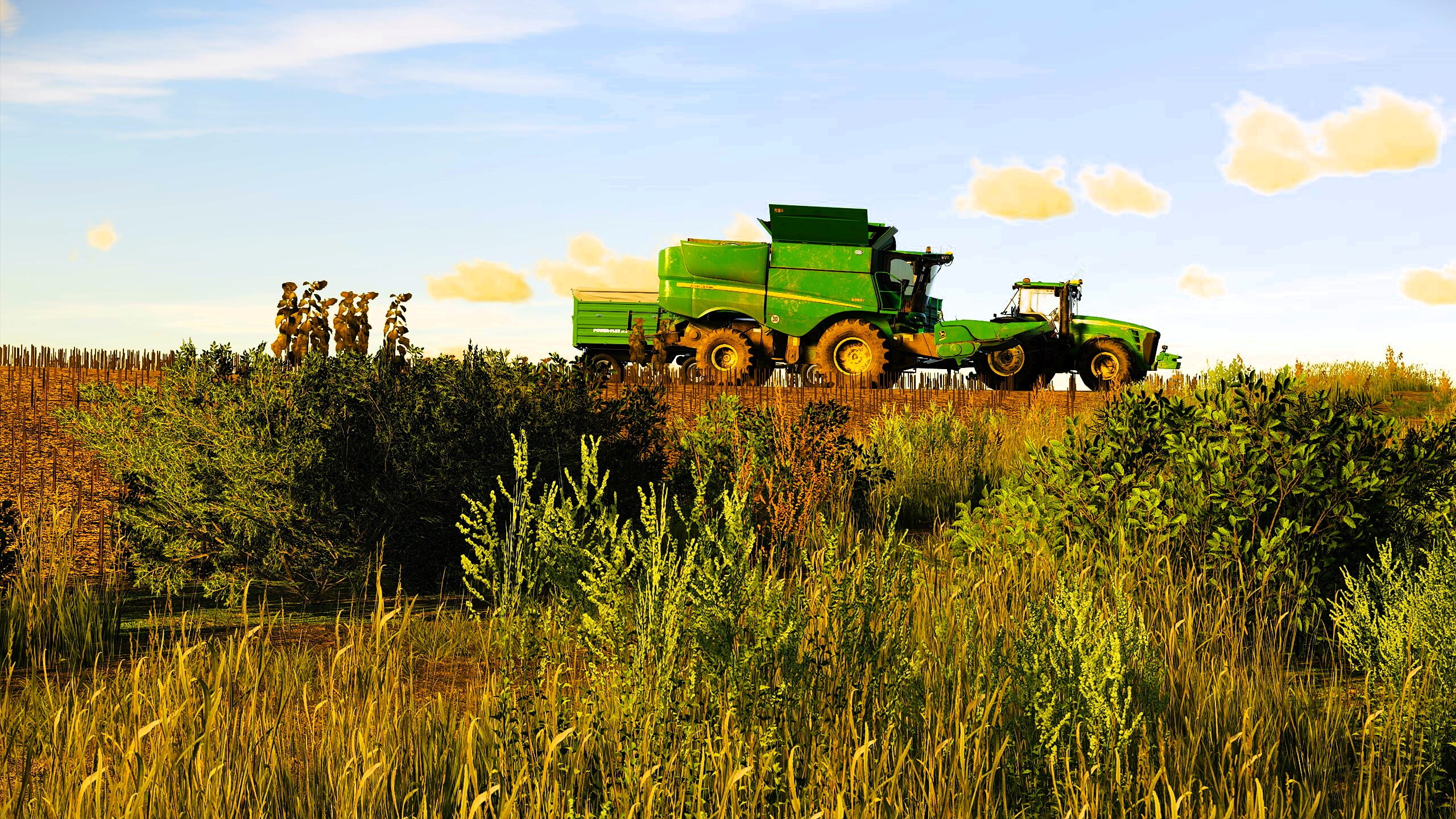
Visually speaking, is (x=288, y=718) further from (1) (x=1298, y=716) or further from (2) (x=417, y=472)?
(1) (x=1298, y=716)

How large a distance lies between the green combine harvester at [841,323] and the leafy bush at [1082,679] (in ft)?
47.0

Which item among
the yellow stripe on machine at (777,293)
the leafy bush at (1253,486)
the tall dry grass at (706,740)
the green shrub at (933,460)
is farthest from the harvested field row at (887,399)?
the tall dry grass at (706,740)

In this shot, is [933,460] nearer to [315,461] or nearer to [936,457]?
[936,457]

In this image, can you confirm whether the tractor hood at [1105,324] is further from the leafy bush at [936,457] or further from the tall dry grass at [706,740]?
the tall dry grass at [706,740]

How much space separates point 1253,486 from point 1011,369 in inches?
512

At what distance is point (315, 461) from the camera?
729cm

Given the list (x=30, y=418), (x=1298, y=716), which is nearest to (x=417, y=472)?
(x=1298, y=716)

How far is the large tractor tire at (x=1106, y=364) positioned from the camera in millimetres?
19203

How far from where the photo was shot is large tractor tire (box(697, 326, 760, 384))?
19.4 meters

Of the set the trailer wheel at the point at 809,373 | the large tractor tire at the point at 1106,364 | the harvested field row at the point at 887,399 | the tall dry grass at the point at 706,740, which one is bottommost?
the tall dry grass at the point at 706,740

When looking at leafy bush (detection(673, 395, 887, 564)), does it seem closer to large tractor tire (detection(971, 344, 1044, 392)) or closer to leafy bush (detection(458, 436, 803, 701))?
leafy bush (detection(458, 436, 803, 701))

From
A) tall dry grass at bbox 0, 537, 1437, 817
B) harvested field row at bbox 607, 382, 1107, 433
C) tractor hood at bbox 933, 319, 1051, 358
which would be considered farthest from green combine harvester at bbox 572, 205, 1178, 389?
tall dry grass at bbox 0, 537, 1437, 817

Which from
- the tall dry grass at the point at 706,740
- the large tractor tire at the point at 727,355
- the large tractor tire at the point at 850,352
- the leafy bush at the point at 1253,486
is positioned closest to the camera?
the tall dry grass at the point at 706,740

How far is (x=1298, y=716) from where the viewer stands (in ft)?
16.0
